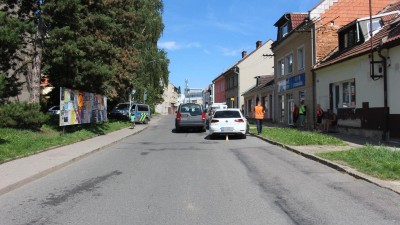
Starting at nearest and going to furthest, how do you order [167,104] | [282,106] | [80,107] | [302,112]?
[80,107]
[302,112]
[282,106]
[167,104]

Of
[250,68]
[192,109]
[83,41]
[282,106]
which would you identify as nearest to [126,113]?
[192,109]

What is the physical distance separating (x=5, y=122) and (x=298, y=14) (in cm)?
2143

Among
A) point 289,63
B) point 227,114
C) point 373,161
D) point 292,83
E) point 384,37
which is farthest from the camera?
point 289,63

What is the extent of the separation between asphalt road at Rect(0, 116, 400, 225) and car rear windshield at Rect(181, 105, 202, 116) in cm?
1400

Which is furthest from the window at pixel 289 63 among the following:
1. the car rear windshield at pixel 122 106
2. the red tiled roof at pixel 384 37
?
the car rear windshield at pixel 122 106

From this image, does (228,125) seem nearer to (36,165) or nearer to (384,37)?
(384,37)

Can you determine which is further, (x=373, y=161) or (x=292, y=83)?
(x=292, y=83)

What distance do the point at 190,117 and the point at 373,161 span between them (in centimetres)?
1621

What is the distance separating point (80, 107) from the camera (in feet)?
72.6

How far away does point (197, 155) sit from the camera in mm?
14047

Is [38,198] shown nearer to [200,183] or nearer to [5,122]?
[200,183]

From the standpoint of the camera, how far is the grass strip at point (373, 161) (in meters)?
9.26

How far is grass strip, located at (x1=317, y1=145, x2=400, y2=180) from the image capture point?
9.26 m

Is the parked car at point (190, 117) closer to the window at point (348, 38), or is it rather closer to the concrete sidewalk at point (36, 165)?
the window at point (348, 38)
